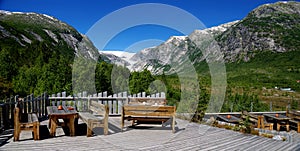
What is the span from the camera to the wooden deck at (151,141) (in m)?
5.77

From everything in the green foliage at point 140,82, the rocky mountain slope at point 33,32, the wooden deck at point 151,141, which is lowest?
the wooden deck at point 151,141

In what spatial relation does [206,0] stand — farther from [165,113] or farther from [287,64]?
[287,64]

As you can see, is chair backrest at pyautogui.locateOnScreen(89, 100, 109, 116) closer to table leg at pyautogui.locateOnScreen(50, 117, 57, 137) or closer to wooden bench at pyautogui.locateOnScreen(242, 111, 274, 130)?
table leg at pyautogui.locateOnScreen(50, 117, 57, 137)

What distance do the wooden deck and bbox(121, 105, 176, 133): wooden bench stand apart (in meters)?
0.42

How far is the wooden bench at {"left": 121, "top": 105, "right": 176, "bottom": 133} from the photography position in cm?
744

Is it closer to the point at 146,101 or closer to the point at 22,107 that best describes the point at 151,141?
the point at 146,101

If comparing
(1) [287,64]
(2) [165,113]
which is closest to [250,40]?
(1) [287,64]

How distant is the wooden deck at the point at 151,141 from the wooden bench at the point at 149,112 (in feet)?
1.37

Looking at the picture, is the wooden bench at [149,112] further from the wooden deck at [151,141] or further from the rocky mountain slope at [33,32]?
the rocky mountain slope at [33,32]

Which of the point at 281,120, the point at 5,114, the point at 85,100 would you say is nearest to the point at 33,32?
the point at 85,100

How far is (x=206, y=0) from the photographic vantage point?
681 inches

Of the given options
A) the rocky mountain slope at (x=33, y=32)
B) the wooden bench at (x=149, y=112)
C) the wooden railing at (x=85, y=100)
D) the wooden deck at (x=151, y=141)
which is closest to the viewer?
the wooden deck at (x=151, y=141)

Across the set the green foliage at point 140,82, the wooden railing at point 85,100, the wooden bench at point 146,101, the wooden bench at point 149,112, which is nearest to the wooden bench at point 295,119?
the wooden railing at point 85,100

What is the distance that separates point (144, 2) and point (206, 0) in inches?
294
